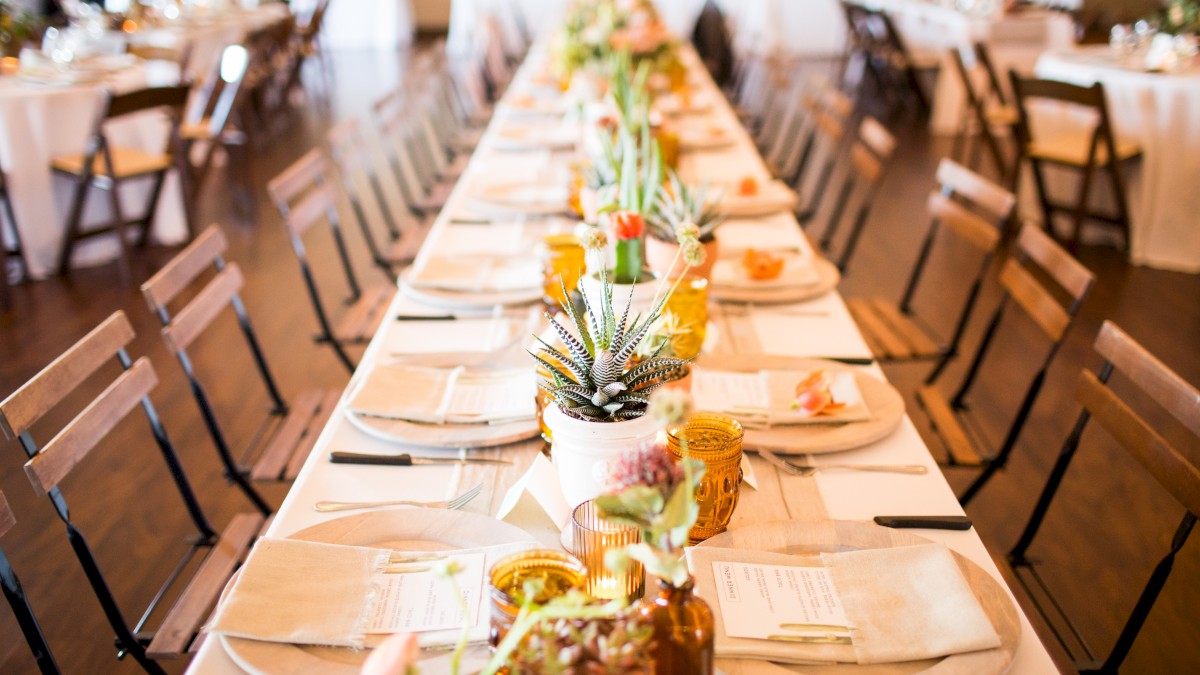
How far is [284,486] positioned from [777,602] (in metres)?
2.15

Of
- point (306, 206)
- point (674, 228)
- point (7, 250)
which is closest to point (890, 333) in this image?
point (674, 228)

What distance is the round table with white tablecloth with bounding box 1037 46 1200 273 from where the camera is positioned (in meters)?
4.65

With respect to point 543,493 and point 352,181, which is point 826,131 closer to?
point 352,181

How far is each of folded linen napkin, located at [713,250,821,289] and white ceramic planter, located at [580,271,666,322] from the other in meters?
0.61

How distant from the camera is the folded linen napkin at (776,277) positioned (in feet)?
7.20

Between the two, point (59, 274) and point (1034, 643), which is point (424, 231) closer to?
point (59, 274)

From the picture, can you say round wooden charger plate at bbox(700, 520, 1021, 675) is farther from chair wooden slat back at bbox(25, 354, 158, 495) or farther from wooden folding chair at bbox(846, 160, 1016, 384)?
wooden folding chair at bbox(846, 160, 1016, 384)

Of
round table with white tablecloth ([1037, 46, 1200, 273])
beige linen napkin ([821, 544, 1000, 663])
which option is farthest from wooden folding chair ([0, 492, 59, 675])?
round table with white tablecloth ([1037, 46, 1200, 273])

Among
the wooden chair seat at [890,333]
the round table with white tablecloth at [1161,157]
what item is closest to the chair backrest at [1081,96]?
the round table with white tablecloth at [1161,157]

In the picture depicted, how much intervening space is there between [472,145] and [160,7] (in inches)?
191

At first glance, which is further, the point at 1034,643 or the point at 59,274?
the point at 59,274

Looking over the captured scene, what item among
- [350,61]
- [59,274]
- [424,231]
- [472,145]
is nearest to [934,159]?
[472,145]

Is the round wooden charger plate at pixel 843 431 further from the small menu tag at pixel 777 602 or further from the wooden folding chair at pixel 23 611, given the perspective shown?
the wooden folding chair at pixel 23 611

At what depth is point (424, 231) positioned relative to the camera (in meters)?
3.88
